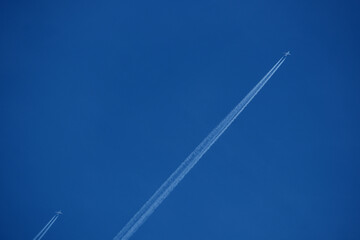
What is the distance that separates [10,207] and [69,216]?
6.26ft

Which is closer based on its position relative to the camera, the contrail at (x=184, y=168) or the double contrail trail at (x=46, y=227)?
the contrail at (x=184, y=168)

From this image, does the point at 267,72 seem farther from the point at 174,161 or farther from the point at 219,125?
the point at 174,161

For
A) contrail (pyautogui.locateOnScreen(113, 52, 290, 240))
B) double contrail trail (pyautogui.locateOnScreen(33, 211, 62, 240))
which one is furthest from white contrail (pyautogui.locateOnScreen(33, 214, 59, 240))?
contrail (pyautogui.locateOnScreen(113, 52, 290, 240))

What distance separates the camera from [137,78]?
8625mm

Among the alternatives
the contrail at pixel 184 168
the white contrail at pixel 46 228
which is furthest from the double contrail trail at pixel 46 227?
the contrail at pixel 184 168

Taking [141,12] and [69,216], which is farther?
[69,216]

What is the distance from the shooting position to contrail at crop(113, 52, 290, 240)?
8148mm

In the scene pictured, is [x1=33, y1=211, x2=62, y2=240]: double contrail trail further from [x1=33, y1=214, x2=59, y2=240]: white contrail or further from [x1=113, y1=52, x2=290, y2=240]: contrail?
[x1=113, y1=52, x2=290, y2=240]: contrail

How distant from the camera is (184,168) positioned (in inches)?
339

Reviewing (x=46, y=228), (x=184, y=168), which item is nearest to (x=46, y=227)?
(x=46, y=228)

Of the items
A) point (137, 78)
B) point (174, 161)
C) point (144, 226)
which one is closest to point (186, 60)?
point (137, 78)

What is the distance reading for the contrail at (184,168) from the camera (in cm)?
815

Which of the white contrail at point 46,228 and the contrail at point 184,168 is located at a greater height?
the contrail at point 184,168

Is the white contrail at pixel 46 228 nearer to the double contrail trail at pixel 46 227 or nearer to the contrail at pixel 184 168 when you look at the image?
the double contrail trail at pixel 46 227
